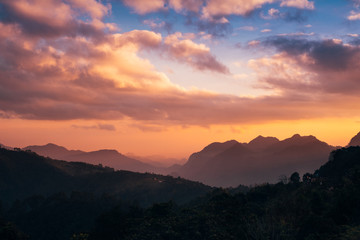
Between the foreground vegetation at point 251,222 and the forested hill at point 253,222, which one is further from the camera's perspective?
the foreground vegetation at point 251,222

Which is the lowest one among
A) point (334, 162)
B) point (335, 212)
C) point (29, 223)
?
point (29, 223)

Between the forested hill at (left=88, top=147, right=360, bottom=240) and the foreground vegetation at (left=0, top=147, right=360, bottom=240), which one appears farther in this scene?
the foreground vegetation at (left=0, top=147, right=360, bottom=240)

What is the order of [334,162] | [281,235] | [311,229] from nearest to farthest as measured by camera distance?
1. [281,235]
2. [311,229]
3. [334,162]

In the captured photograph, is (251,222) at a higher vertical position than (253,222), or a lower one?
lower

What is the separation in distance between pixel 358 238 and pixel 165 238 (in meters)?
24.2

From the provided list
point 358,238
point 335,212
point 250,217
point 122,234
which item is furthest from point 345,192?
point 122,234

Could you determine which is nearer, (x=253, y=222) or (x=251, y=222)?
(x=253, y=222)

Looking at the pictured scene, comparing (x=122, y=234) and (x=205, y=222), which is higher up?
(x=205, y=222)

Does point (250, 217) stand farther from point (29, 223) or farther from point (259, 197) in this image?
point (29, 223)

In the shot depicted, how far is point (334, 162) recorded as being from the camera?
10000 cm

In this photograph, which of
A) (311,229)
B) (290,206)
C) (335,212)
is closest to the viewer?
(311,229)

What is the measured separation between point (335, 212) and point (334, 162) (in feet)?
204

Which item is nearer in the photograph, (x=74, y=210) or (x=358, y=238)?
(x=358, y=238)

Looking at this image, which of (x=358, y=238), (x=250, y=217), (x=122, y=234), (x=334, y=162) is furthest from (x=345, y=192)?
(x=334, y=162)
